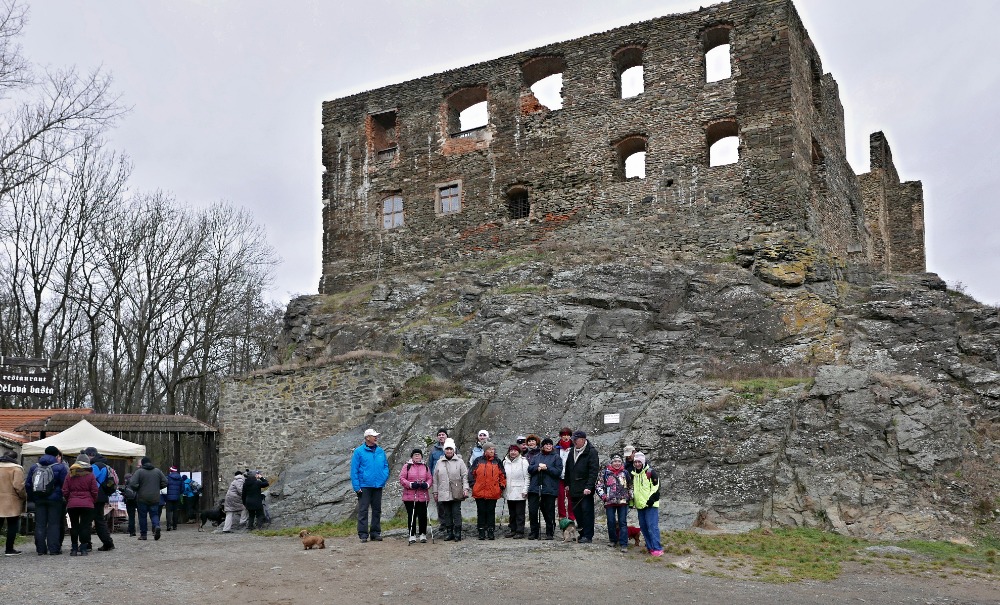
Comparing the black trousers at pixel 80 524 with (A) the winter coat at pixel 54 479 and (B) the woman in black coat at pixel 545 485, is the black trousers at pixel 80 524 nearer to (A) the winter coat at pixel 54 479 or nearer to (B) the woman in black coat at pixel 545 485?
(A) the winter coat at pixel 54 479

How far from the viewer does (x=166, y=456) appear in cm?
3625

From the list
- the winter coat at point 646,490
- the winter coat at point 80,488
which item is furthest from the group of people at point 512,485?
the winter coat at point 80,488

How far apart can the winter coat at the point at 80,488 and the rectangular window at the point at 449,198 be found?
15.1 metres

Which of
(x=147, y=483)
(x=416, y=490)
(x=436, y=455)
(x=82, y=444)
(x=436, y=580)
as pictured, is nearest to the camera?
(x=436, y=580)

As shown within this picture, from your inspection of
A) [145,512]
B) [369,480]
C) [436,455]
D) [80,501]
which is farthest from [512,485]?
[145,512]

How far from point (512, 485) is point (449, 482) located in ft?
2.85

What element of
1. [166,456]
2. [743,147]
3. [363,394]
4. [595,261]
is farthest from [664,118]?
[166,456]

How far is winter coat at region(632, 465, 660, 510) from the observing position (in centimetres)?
1116

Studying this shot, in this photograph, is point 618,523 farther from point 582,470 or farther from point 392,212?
point 392,212

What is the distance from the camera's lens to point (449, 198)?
26.4 meters

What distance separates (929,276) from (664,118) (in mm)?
7595

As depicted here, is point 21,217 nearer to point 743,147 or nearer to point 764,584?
point 743,147

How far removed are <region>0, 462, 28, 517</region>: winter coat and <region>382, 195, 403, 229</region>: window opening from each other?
15445 mm

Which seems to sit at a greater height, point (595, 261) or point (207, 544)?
point (595, 261)
